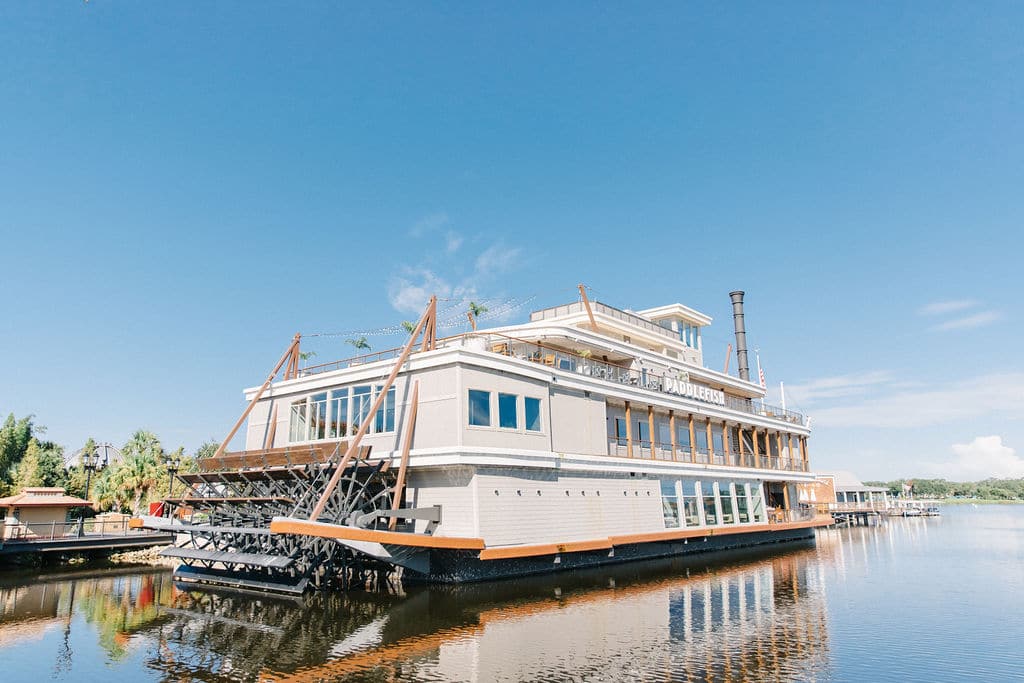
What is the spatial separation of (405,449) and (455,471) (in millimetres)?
1875

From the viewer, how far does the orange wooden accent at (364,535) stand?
1784cm

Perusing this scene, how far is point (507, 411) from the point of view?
2447 cm

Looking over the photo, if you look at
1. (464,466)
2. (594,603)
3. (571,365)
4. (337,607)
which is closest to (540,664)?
(594,603)

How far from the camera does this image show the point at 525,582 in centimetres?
2361

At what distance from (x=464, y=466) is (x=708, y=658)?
35.4 ft

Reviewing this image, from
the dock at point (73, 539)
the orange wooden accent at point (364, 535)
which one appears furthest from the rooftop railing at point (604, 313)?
the dock at point (73, 539)

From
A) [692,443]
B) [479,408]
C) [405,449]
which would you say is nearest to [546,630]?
[405,449]

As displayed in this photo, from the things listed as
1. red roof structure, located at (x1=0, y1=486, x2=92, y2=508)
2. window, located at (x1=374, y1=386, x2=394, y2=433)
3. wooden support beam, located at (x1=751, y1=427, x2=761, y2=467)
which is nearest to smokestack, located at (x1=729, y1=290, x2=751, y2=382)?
wooden support beam, located at (x1=751, y1=427, x2=761, y2=467)

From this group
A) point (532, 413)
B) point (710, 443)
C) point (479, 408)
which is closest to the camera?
point (479, 408)

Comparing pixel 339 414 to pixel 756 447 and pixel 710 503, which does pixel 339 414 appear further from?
pixel 756 447

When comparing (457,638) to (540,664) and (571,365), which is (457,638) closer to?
(540,664)

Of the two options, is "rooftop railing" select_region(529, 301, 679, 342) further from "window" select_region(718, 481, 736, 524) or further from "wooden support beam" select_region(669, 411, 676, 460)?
"window" select_region(718, 481, 736, 524)

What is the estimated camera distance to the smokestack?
51000 mm

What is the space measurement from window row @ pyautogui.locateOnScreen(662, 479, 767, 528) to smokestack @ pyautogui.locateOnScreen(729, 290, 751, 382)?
13.5m
